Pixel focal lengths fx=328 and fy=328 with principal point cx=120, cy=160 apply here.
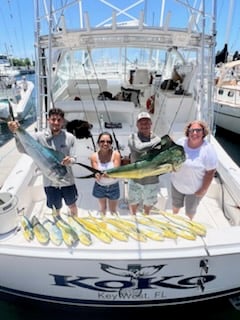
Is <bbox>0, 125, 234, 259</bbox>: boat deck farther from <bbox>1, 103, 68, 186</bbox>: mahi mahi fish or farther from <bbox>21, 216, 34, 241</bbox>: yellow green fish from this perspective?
<bbox>1, 103, 68, 186</bbox>: mahi mahi fish

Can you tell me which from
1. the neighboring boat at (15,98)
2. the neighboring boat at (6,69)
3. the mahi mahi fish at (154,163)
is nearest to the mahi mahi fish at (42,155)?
the mahi mahi fish at (154,163)

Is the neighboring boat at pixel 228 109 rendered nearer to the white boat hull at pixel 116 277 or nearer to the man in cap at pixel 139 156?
the man in cap at pixel 139 156

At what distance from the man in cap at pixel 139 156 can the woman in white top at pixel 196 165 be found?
25cm

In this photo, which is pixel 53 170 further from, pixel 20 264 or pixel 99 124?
pixel 99 124

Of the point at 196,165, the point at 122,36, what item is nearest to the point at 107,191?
the point at 196,165

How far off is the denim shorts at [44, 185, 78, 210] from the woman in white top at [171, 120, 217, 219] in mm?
1015

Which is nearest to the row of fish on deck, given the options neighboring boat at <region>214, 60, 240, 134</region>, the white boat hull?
the white boat hull

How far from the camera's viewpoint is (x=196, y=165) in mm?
3012

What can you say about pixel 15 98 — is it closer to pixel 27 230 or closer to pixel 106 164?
pixel 106 164

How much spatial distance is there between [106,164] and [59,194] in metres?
0.57

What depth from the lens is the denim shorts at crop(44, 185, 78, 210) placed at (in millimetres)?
3240

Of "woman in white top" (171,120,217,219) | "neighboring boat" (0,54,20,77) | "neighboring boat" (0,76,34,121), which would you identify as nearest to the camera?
"woman in white top" (171,120,217,219)

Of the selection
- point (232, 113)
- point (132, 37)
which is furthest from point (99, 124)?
point (232, 113)

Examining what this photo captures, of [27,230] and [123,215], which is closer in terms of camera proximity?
[27,230]
